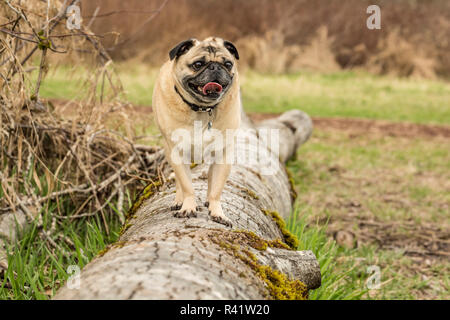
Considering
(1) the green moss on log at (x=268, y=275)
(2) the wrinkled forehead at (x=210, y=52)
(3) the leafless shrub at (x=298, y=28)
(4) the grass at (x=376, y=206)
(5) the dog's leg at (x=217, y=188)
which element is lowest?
(4) the grass at (x=376, y=206)

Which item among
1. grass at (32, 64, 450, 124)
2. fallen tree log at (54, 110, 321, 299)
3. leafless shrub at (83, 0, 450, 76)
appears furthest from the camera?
leafless shrub at (83, 0, 450, 76)

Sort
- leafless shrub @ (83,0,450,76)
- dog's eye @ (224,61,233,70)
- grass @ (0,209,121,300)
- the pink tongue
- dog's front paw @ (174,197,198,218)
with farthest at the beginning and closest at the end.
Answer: leafless shrub @ (83,0,450,76) → grass @ (0,209,121,300) → dog's front paw @ (174,197,198,218) → dog's eye @ (224,61,233,70) → the pink tongue

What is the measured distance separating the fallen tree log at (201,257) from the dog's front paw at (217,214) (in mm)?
43

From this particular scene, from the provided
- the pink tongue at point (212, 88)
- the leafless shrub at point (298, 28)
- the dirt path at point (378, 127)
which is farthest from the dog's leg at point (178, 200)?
the leafless shrub at point (298, 28)

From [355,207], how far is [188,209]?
3.75 meters

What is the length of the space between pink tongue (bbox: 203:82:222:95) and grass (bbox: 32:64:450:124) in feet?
25.7

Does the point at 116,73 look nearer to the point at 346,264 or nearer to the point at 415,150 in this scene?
the point at 346,264

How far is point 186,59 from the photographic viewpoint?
2725 mm

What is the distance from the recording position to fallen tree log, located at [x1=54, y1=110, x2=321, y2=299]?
6.16 feet

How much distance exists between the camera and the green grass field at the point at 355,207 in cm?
367

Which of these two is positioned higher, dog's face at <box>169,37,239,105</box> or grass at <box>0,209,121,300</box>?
dog's face at <box>169,37,239,105</box>

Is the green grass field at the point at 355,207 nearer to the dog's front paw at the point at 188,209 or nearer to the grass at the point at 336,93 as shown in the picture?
the grass at the point at 336,93

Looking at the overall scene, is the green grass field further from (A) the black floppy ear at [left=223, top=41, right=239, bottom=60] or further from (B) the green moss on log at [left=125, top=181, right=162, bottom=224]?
(A) the black floppy ear at [left=223, top=41, right=239, bottom=60]

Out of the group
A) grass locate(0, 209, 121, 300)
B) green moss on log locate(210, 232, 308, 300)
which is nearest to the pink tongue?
green moss on log locate(210, 232, 308, 300)
